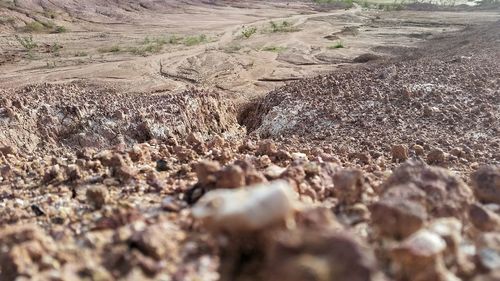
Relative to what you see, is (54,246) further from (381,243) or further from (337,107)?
(337,107)

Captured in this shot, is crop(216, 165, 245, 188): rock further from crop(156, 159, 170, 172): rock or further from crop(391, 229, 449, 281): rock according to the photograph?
crop(156, 159, 170, 172): rock

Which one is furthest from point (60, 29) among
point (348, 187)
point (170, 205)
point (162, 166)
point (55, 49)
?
point (348, 187)

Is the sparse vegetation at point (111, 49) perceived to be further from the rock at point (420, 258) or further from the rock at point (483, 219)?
the rock at point (420, 258)

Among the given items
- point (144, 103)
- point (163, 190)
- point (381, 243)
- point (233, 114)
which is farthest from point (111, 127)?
point (381, 243)

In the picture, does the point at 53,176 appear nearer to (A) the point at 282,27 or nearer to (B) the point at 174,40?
(B) the point at 174,40

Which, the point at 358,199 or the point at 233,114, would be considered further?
the point at 233,114

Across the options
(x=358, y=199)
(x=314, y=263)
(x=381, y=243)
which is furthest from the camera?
(x=358, y=199)
